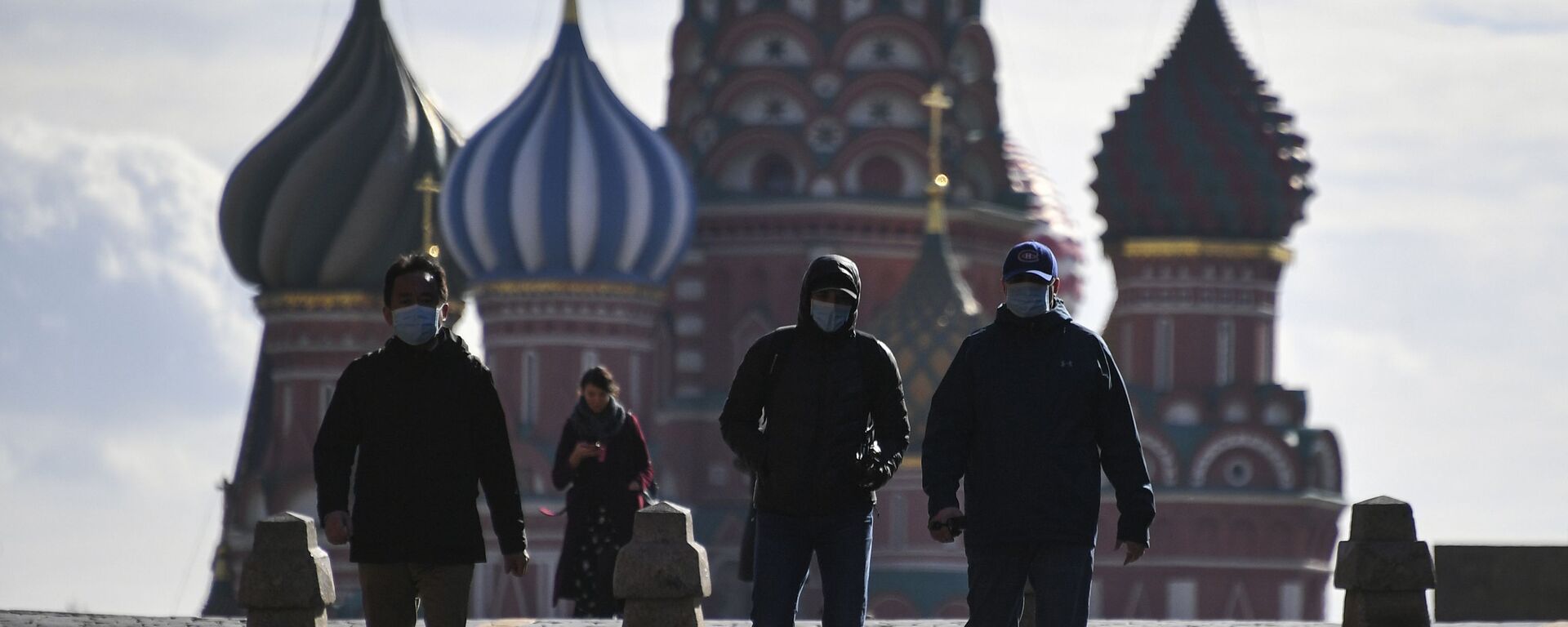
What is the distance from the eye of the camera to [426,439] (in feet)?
34.3

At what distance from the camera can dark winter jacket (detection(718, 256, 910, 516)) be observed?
35.3 ft

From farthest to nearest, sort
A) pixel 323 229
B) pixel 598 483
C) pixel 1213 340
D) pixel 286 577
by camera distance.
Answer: pixel 323 229
pixel 1213 340
pixel 598 483
pixel 286 577

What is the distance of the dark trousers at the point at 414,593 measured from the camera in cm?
1042

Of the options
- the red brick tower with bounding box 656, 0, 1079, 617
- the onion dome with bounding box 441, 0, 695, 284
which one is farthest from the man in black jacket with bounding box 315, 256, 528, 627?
the red brick tower with bounding box 656, 0, 1079, 617

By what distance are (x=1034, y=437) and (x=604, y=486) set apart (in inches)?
224

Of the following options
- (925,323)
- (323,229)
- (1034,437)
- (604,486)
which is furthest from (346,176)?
(1034,437)

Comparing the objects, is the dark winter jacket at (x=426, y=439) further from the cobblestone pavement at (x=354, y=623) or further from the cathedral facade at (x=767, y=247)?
the cathedral facade at (x=767, y=247)

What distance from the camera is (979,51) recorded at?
5216 cm

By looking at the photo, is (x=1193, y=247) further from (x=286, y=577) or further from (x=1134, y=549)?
(x=1134, y=549)

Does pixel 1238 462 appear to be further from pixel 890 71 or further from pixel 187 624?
pixel 187 624

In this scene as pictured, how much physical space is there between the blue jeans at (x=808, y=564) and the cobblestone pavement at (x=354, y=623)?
369cm

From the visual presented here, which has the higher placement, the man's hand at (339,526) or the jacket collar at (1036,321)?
the jacket collar at (1036,321)

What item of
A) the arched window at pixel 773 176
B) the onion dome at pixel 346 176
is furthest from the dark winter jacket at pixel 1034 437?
the arched window at pixel 773 176

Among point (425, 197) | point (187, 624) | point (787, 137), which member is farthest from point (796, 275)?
point (187, 624)
